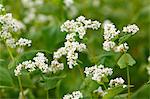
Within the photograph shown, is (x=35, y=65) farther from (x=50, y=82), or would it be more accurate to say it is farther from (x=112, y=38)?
(x=112, y=38)

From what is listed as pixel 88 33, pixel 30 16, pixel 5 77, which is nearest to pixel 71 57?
pixel 5 77

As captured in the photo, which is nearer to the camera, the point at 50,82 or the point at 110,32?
the point at 110,32

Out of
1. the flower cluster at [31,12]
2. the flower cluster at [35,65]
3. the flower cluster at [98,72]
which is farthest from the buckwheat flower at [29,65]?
the flower cluster at [31,12]

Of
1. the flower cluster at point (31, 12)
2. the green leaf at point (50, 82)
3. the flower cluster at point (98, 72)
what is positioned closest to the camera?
the flower cluster at point (98, 72)

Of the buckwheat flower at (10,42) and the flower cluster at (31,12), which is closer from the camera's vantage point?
the buckwheat flower at (10,42)

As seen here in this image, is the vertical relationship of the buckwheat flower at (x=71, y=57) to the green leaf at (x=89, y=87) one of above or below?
above

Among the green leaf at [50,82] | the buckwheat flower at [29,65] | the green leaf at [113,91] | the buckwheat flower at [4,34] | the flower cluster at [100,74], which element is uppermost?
the buckwheat flower at [4,34]

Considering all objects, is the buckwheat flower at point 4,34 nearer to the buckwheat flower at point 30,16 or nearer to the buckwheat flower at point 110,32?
the buckwheat flower at point 110,32

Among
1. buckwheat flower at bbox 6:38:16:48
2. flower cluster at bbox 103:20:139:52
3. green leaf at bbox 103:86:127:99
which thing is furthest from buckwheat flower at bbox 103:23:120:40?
buckwheat flower at bbox 6:38:16:48
